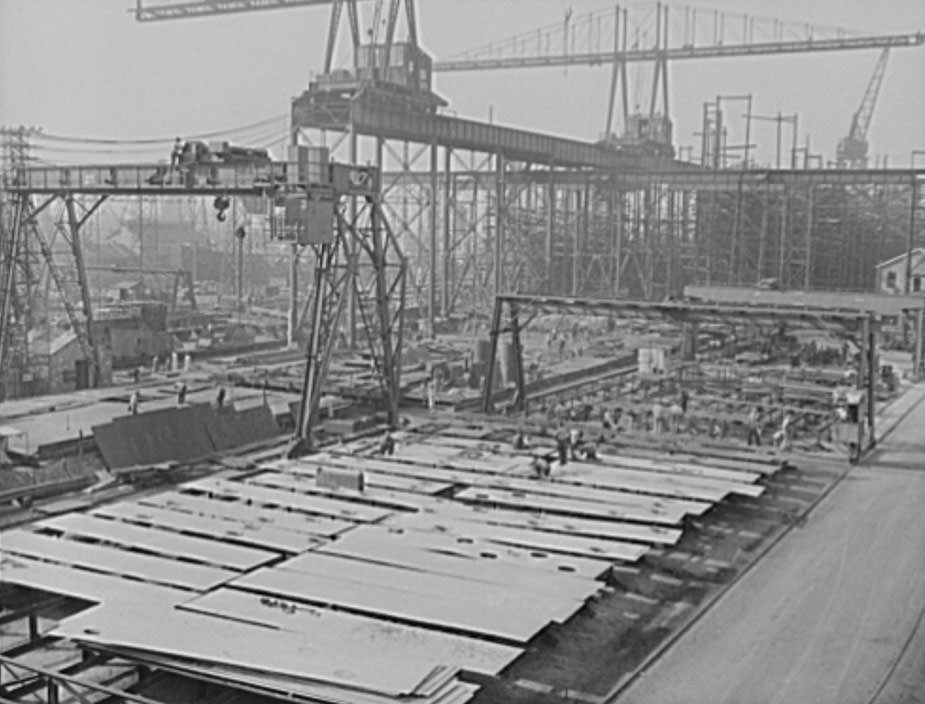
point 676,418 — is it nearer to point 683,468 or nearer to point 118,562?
point 683,468

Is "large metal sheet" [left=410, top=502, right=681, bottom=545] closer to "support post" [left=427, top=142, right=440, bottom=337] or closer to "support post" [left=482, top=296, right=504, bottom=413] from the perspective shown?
"support post" [left=482, top=296, right=504, bottom=413]

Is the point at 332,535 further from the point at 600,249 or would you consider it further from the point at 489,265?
the point at 600,249

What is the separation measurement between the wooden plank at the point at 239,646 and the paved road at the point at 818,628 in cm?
117

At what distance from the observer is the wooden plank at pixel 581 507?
312 inches

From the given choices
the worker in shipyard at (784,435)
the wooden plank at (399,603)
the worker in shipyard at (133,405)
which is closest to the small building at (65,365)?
the worker in shipyard at (133,405)

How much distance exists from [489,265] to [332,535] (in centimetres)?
2253

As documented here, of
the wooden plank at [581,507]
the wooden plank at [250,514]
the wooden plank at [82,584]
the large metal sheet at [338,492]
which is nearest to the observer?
the wooden plank at [82,584]

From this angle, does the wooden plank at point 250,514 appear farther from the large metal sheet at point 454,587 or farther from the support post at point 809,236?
the support post at point 809,236

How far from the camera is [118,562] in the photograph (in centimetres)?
666

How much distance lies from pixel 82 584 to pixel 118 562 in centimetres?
44

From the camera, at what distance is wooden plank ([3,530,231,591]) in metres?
6.37

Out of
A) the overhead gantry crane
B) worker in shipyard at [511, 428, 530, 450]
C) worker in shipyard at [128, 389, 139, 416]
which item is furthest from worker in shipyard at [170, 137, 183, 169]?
worker in shipyard at [511, 428, 530, 450]

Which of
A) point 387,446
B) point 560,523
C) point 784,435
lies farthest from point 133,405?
point 784,435

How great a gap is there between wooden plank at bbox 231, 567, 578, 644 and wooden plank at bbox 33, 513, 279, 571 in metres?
0.33
